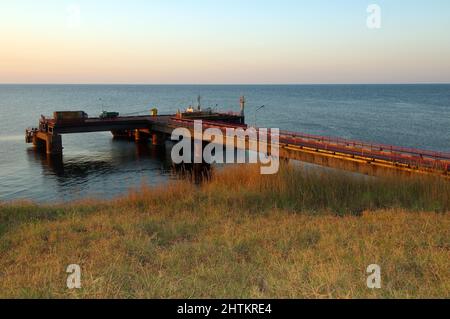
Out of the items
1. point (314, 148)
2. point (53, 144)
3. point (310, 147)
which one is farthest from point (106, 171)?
point (314, 148)

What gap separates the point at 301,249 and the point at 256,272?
2173 millimetres

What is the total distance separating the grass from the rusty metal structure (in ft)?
→ 22.1

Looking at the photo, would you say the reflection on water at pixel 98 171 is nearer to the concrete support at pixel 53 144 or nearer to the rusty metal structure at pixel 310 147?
the concrete support at pixel 53 144

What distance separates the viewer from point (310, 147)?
3172 cm

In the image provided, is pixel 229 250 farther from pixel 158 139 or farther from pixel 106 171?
pixel 158 139

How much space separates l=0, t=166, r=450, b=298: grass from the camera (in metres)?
7.23

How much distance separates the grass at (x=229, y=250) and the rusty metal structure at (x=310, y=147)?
6.72m

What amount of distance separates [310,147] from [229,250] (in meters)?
23.3

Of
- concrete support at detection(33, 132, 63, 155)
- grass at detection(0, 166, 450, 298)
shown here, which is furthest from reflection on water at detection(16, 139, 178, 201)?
grass at detection(0, 166, 450, 298)

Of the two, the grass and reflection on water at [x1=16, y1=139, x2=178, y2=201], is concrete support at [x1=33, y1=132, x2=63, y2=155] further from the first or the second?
the grass

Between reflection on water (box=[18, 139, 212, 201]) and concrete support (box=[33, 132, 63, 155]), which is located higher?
concrete support (box=[33, 132, 63, 155])
